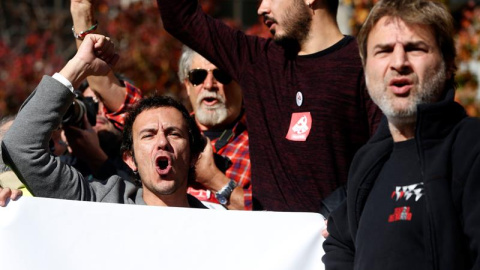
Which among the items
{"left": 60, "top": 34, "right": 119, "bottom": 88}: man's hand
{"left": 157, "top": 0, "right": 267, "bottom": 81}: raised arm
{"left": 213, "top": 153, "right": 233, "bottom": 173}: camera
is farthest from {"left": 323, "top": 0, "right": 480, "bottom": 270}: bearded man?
{"left": 213, "top": 153, "right": 233, "bottom": 173}: camera

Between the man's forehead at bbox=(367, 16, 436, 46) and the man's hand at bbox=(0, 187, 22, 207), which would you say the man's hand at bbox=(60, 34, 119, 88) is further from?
the man's forehead at bbox=(367, 16, 436, 46)

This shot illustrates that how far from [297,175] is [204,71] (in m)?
1.42

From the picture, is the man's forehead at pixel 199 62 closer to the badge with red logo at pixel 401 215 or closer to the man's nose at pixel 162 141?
the man's nose at pixel 162 141

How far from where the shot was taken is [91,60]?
4.41 metres

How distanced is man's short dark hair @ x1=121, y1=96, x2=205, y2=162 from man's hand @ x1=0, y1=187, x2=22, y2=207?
67 cm

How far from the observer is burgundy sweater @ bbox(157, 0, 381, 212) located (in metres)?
4.32

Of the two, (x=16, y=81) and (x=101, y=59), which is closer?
(x=101, y=59)

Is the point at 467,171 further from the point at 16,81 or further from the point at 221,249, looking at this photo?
the point at 16,81

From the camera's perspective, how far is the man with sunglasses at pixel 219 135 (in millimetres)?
5055

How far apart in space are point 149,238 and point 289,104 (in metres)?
0.87

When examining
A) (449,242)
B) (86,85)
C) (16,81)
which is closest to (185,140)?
(449,242)

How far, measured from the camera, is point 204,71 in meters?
5.65

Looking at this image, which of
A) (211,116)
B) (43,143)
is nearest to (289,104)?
(43,143)

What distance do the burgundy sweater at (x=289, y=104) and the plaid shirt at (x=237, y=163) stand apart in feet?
1.69
